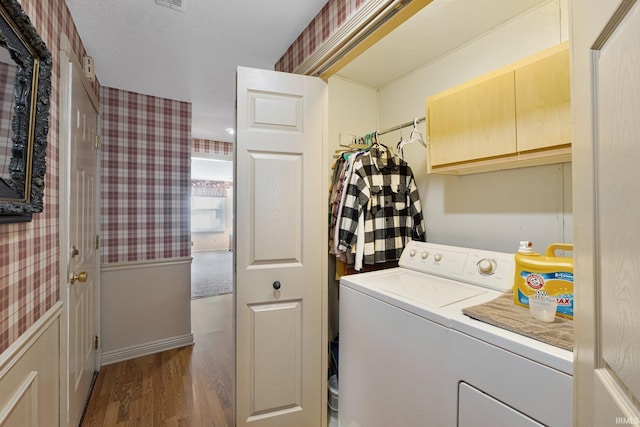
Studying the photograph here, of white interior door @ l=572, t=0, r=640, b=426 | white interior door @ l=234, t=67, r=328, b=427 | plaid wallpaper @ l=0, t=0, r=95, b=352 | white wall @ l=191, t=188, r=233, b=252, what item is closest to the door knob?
plaid wallpaper @ l=0, t=0, r=95, b=352

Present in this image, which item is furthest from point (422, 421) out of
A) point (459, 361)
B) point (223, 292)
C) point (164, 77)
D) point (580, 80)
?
point (223, 292)

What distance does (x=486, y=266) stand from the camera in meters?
1.33

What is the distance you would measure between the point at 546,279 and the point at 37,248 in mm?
1947

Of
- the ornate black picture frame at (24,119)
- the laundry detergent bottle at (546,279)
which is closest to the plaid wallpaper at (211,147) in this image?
the ornate black picture frame at (24,119)

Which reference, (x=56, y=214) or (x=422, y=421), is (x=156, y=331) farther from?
(x=422, y=421)

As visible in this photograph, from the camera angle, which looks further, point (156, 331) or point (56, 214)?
point (156, 331)

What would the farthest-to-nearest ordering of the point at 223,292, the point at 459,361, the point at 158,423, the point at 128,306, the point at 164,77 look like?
the point at 223,292 → the point at 128,306 → the point at 164,77 → the point at 158,423 → the point at 459,361

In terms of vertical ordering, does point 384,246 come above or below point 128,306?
above

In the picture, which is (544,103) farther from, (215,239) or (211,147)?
(215,239)

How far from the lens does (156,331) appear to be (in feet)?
8.31

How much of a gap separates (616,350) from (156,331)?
9.74ft

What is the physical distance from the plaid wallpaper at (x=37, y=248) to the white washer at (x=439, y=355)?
50.0 inches

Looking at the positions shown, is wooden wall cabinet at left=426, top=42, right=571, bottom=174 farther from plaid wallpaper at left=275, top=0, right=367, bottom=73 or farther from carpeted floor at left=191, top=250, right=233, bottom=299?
carpeted floor at left=191, top=250, right=233, bottom=299

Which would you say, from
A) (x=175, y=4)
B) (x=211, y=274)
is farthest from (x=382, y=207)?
(x=211, y=274)
